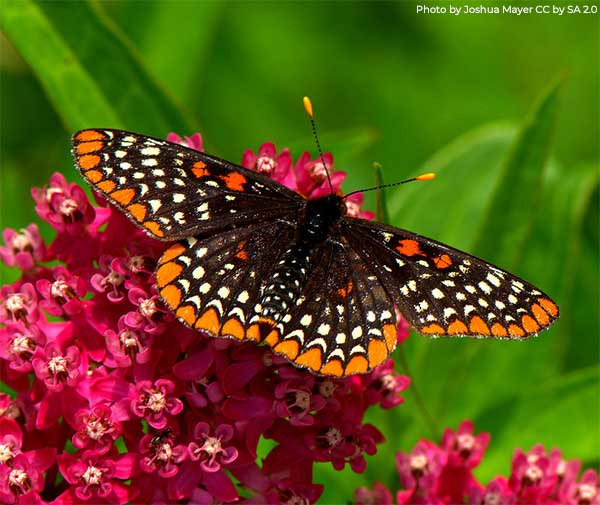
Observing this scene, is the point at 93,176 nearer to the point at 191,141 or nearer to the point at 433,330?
the point at 191,141

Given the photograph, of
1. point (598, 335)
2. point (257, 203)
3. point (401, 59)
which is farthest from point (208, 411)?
point (401, 59)

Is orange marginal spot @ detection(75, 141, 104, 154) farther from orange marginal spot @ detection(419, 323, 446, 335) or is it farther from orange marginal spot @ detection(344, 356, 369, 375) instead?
orange marginal spot @ detection(419, 323, 446, 335)

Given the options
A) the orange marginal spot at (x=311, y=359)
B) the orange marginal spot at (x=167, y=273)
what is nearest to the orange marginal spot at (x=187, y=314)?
the orange marginal spot at (x=167, y=273)

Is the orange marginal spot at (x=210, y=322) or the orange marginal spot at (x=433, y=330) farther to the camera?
the orange marginal spot at (x=433, y=330)

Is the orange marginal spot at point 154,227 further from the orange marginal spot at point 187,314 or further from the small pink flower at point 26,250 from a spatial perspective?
the small pink flower at point 26,250

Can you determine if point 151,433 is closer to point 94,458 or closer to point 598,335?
point 94,458

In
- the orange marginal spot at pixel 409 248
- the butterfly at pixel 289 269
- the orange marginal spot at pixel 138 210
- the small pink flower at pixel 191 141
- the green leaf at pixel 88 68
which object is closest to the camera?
the butterfly at pixel 289 269

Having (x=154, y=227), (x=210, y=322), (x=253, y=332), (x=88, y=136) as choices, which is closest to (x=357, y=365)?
(x=253, y=332)
